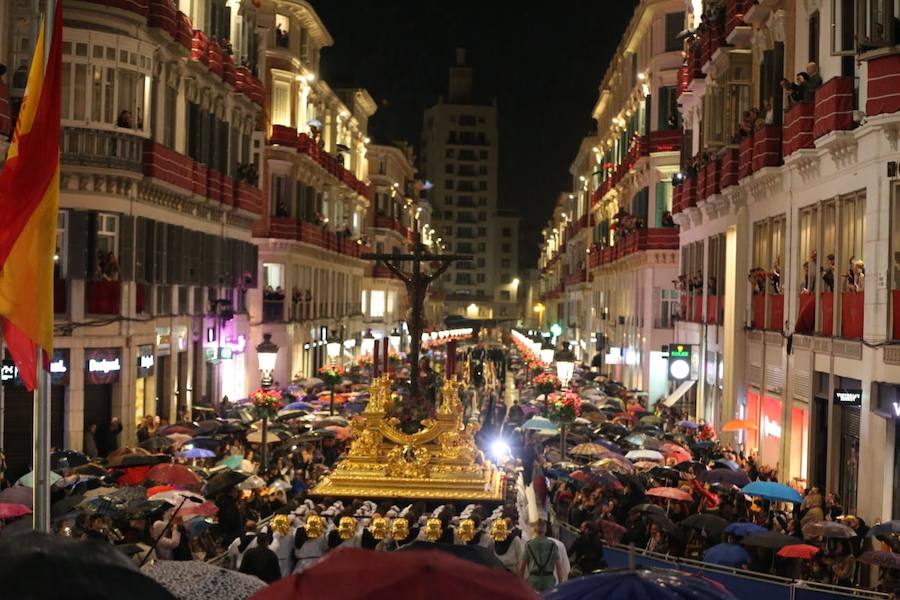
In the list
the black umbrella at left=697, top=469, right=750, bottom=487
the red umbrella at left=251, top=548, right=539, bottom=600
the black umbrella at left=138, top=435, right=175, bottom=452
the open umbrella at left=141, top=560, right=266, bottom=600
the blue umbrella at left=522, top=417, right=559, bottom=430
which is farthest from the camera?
the blue umbrella at left=522, top=417, right=559, bottom=430

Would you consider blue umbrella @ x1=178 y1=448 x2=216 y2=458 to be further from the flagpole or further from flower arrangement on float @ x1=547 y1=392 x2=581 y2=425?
the flagpole

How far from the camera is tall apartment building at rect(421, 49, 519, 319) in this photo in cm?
17912

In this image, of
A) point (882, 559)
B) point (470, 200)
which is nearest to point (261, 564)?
point (882, 559)

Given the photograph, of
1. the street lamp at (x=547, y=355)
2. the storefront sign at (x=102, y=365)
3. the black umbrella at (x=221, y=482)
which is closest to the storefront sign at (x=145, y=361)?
the storefront sign at (x=102, y=365)

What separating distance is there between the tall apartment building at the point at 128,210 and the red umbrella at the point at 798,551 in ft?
54.2

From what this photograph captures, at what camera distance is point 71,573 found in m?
4.61

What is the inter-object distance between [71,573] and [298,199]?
187ft

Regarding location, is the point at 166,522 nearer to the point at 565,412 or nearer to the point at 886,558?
the point at 886,558

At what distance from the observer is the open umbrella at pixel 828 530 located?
17.2 meters

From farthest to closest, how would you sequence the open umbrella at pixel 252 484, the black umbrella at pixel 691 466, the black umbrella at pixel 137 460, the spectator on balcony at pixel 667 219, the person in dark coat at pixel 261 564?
the spectator on balcony at pixel 667 219
the black umbrella at pixel 691 466
the black umbrella at pixel 137 460
the open umbrella at pixel 252 484
the person in dark coat at pixel 261 564

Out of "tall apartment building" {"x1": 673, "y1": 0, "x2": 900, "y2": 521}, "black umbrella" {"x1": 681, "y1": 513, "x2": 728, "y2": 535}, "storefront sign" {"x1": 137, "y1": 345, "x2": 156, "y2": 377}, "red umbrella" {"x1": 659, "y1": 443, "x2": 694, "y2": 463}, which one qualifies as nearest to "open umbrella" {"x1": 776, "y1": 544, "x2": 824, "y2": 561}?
"black umbrella" {"x1": 681, "y1": 513, "x2": 728, "y2": 535}

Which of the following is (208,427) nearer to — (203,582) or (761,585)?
(761,585)

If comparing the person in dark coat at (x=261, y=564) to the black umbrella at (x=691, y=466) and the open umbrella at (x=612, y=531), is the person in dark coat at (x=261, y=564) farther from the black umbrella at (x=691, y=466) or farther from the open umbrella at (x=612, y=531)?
the black umbrella at (x=691, y=466)

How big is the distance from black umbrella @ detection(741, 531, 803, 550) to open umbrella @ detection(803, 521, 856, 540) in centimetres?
67
